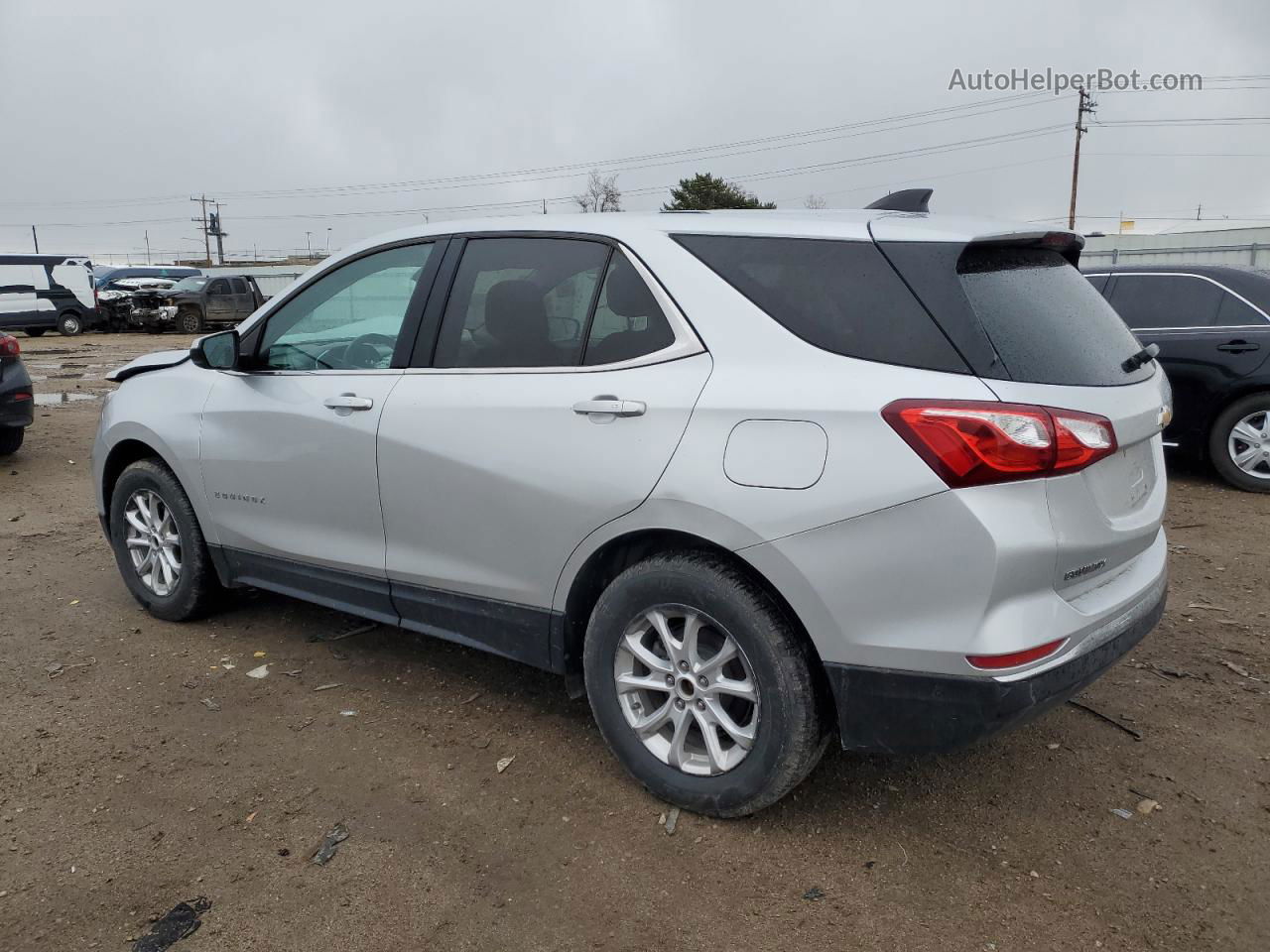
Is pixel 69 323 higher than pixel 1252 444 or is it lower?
higher

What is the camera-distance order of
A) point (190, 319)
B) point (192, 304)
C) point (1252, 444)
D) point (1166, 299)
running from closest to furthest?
point (1252, 444), point (1166, 299), point (192, 304), point (190, 319)

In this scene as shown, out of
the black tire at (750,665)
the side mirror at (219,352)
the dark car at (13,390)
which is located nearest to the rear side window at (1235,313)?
the black tire at (750,665)

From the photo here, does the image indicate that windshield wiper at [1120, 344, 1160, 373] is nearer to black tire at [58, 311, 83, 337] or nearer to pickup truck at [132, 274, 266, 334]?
pickup truck at [132, 274, 266, 334]

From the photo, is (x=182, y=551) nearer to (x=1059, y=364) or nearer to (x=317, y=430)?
(x=317, y=430)

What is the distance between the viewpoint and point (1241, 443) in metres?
7.27

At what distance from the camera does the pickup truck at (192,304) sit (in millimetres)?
28406

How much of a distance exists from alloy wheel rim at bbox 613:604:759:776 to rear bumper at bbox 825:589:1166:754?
0.29 metres

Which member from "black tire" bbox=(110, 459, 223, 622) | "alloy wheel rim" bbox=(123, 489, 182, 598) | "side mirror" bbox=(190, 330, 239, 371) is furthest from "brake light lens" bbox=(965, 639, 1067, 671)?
"alloy wheel rim" bbox=(123, 489, 182, 598)

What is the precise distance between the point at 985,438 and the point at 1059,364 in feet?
1.36

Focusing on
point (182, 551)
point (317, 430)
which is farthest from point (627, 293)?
point (182, 551)

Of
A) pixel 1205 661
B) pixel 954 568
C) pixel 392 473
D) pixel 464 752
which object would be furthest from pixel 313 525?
pixel 1205 661

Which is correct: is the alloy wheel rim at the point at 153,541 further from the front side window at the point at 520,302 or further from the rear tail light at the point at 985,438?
the rear tail light at the point at 985,438

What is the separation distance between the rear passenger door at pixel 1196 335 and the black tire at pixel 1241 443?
4.6 inches

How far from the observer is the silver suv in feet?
8.15
